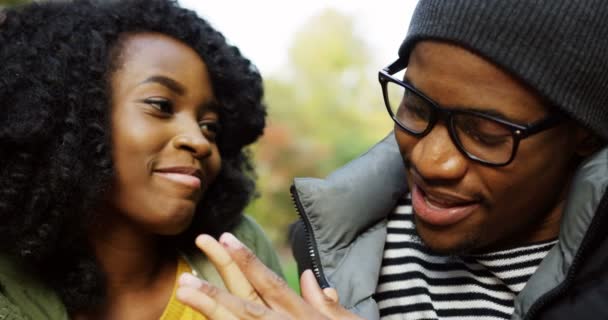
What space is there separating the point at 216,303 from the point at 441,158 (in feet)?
2.99

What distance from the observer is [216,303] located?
1794 millimetres

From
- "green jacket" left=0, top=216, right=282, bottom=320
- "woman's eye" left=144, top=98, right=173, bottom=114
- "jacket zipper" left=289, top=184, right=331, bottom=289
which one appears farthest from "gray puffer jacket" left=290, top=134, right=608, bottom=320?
"green jacket" left=0, top=216, right=282, bottom=320

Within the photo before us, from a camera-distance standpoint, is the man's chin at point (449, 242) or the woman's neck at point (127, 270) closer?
the man's chin at point (449, 242)

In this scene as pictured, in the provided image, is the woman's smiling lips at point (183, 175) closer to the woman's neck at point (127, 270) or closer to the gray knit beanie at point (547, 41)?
the woman's neck at point (127, 270)

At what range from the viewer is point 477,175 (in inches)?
84.9

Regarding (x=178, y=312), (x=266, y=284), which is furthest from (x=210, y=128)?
(x=266, y=284)

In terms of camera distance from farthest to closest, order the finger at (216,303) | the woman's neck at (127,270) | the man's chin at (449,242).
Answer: the woman's neck at (127,270), the man's chin at (449,242), the finger at (216,303)

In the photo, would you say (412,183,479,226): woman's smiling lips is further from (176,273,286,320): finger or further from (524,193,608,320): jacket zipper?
(176,273,286,320): finger

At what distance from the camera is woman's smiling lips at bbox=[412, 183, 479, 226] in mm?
2213

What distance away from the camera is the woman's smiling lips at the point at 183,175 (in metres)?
2.63

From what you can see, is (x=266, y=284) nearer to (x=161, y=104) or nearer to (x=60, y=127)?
(x=161, y=104)

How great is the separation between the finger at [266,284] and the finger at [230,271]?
14mm

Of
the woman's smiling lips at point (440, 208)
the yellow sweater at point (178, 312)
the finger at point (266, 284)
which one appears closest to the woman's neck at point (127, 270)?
the yellow sweater at point (178, 312)

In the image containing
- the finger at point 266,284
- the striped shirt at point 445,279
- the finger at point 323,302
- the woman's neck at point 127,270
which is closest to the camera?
the finger at point 266,284
